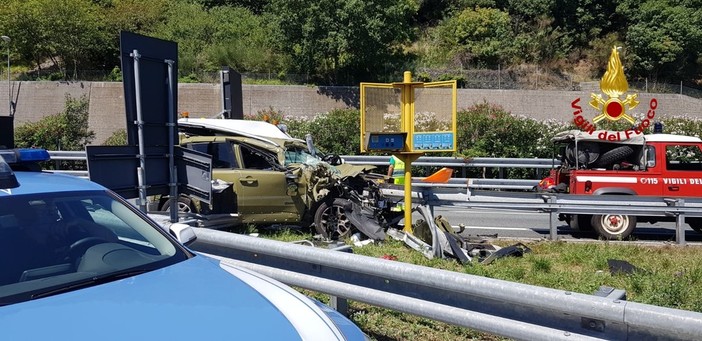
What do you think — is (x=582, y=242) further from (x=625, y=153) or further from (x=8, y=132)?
(x=8, y=132)

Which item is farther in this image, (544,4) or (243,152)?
(544,4)

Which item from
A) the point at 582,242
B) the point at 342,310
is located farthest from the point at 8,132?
the point at 582,242

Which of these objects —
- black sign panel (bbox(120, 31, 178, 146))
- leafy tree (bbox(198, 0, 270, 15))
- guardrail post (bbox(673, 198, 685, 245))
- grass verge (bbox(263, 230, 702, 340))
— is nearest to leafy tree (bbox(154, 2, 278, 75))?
leafy tree (bbox(198, 0, 270, 15))

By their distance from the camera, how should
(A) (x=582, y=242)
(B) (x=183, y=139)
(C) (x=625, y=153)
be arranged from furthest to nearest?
(C) (x=625, y=153) < (B) (x=183, y=139) < (A) (x=582, y=242)

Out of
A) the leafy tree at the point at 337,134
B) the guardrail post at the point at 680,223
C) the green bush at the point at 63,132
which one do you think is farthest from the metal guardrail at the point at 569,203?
the green bush at the point at 63,132

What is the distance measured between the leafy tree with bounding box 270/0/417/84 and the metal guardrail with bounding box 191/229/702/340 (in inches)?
1170

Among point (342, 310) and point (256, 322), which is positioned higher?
point (256, 322)

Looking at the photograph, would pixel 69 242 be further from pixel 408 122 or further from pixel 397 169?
pixel 397 169

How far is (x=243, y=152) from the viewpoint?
1085 cm

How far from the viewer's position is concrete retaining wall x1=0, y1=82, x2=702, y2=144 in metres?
32.0

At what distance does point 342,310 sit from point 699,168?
9.43 m

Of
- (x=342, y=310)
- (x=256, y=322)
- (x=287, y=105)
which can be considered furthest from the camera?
(x=287, y=105)

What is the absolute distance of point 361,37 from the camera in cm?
3522

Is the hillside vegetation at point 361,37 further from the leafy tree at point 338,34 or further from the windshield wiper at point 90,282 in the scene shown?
the windshield wiper at point 90,282
